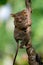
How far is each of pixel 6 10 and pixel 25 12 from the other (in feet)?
3.06

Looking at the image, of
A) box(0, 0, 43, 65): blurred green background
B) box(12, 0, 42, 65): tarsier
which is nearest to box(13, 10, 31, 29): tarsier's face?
box(12, 0, 42, 65): tarsier

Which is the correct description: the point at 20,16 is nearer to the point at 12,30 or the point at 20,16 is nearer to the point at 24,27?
the point at 24,27

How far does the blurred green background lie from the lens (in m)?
1.73

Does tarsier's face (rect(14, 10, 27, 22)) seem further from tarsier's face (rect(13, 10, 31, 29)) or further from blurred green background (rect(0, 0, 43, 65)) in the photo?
blurred green background (rect(0, 0, 43, 65))

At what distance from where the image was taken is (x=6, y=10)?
5.96ft

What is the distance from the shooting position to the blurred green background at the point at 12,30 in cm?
173

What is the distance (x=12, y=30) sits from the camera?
1.72 metres

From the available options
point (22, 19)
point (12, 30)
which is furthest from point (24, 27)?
point (12, 30)

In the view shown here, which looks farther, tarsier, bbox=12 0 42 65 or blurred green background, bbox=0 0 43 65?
blurred green background, bbox=0 0 43 65

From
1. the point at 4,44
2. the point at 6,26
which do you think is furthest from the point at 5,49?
the point at 6,26

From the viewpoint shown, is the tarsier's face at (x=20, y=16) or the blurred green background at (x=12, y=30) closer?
the tarsier's face at (x=20, y=16)

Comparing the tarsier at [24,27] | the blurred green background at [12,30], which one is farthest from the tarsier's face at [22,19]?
the blurred green background at [12,30]

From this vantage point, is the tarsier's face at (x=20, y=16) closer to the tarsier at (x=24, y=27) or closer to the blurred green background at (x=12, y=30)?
the tarsier at (x=24, y=27)

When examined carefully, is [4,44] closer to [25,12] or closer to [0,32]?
[0,32]
